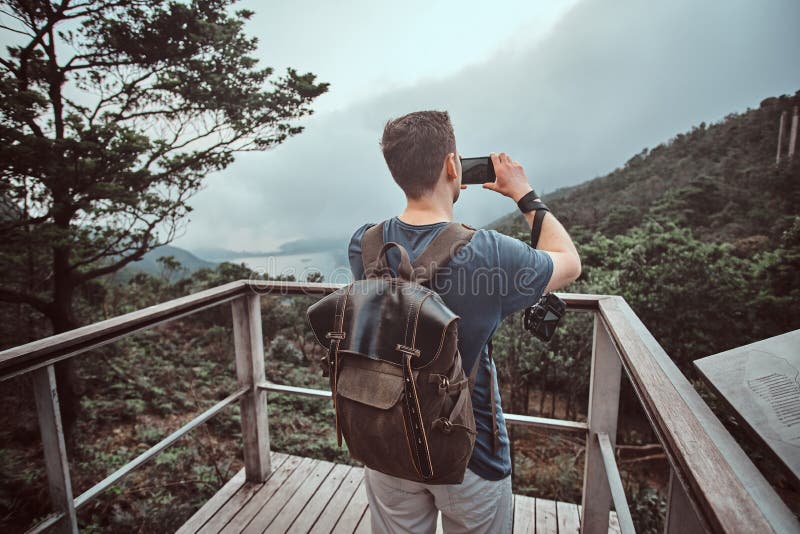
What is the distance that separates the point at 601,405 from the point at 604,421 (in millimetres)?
65

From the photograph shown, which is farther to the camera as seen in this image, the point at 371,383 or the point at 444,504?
the point at 444,504

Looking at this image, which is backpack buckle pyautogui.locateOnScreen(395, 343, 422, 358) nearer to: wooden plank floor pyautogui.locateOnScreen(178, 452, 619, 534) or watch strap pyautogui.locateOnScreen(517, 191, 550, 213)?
watch strap pyautogui.locateOnScreen(517, 191, 550, 213)

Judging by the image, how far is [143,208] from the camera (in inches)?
228

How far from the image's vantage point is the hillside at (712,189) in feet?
29.6

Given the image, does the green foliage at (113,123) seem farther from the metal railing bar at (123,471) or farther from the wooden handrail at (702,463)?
the wooden handrail at (702,463)

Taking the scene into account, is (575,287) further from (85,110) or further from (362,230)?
(85,110)

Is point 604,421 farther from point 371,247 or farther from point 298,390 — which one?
point 298,390

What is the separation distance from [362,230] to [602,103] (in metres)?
17.6

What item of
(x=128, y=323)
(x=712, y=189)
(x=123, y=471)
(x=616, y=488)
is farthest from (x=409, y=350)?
(x=712, y=189)

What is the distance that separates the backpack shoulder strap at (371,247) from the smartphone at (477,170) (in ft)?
1.14

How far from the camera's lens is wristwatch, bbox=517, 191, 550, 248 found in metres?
1.04

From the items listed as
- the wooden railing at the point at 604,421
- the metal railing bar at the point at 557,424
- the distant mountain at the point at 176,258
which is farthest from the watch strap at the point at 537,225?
the distant mountain at the point at 176,258

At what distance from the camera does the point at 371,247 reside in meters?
0.98

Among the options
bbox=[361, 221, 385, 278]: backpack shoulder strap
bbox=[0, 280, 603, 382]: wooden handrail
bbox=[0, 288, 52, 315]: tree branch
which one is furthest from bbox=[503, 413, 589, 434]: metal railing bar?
bbox=[0, 288, 52, 315]: tree branch
